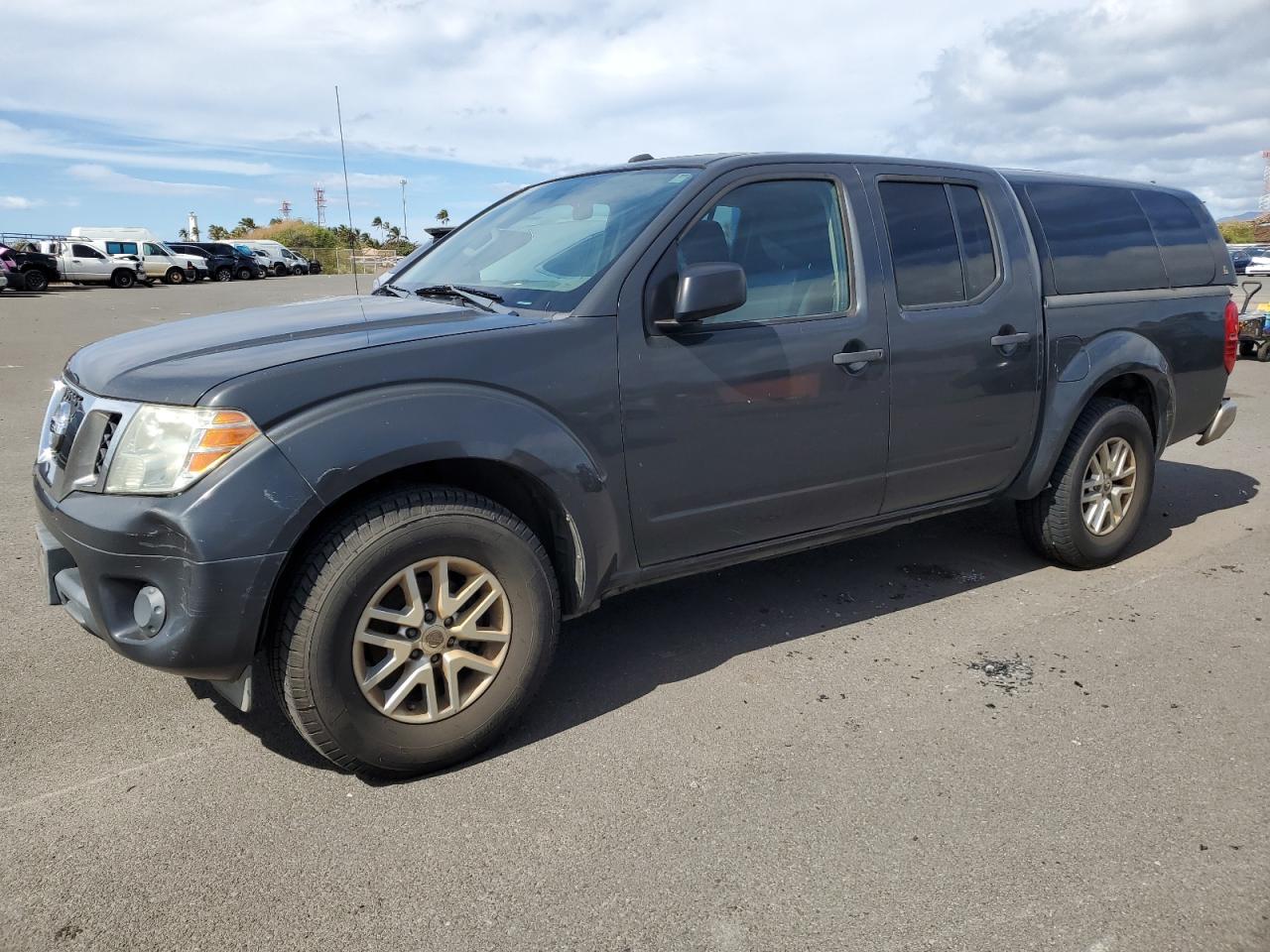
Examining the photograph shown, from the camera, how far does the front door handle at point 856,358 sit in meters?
3.68

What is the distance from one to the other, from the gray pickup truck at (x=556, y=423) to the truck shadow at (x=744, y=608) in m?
0.32

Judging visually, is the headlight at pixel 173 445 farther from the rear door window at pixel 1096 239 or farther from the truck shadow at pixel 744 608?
the rear door window at pixel 1096 239

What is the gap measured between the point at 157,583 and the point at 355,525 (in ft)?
1.74

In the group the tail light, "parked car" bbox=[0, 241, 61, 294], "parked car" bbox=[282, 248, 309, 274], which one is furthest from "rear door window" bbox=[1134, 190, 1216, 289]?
"parked car" bbox=[282, 248, 309, 274]

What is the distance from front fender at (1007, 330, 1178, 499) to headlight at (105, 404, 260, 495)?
3434 millimetres

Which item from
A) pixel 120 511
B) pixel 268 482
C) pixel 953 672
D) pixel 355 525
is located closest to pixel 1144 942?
pixel 953 672

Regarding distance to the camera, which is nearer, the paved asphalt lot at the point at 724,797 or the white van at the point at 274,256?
the paved asphalt lot at the point at 724,797

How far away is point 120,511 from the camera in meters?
2.65

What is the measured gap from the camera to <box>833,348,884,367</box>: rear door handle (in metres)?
3.68

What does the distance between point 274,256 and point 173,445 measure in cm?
4903

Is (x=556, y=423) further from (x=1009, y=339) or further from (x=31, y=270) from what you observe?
(x=31, y=270)

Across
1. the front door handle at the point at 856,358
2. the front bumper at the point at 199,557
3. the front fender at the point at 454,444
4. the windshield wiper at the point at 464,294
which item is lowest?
the front bumper at the point at 199,557

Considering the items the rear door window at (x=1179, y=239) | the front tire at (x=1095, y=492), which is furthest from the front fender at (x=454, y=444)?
the rear door window at (x=1179, y=239)

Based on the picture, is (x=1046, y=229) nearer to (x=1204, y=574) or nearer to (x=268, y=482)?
(x=1204, y=574)
